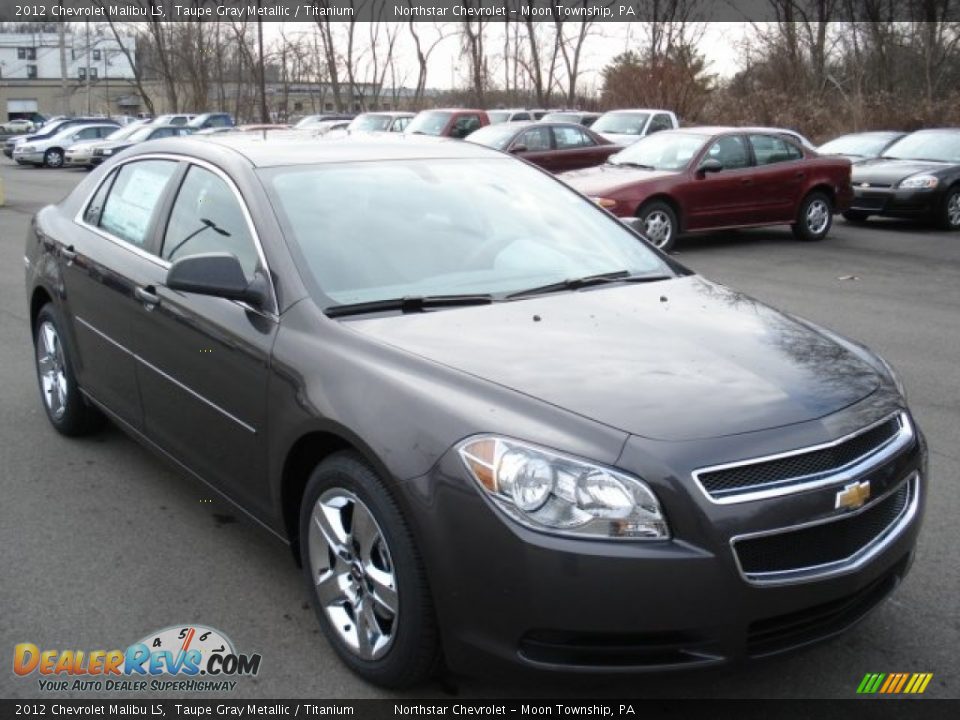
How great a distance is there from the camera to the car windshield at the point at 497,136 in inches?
717

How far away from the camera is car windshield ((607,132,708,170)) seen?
44.7ft

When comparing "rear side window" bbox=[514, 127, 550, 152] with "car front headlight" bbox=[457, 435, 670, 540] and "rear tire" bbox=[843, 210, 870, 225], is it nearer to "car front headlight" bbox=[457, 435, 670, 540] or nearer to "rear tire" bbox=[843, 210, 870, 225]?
"rear tire" bbox=[843, 210, 870, 225]

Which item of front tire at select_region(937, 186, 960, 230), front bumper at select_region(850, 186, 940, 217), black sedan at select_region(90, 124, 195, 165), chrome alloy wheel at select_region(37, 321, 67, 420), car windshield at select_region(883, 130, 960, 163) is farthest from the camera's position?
black sedan at select_region(90, 124, 195, 165)

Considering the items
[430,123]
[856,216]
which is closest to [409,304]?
[856,216]

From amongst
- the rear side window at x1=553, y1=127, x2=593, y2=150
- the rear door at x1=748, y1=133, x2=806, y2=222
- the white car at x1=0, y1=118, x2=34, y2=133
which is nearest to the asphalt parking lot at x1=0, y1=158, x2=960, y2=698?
the rear door at x1=748, y1=133, x2=806, y2=222

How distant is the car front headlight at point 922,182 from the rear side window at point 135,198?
13815mm

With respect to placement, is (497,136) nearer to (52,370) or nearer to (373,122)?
(373,122)

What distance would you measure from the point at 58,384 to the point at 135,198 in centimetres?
134

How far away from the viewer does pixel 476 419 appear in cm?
273

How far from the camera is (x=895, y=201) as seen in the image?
1591 cm

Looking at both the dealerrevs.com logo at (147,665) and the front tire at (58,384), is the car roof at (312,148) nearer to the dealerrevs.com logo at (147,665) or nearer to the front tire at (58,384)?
the front tire at (58,384)

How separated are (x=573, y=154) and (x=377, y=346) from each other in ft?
54.4

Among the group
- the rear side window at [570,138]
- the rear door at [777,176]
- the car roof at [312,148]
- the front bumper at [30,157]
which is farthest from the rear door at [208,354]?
the front bumper at [30,157]

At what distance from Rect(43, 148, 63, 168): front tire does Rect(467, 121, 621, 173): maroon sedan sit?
22.1m
